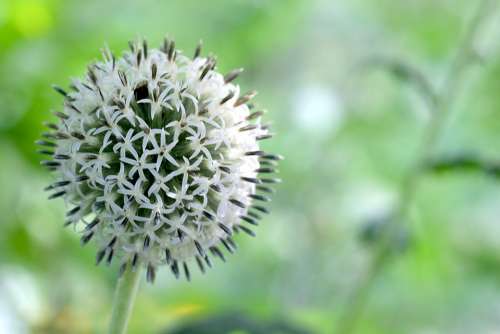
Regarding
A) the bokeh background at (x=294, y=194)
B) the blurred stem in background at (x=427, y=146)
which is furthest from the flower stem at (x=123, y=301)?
the blurred stem in background at (x=427, y=146)

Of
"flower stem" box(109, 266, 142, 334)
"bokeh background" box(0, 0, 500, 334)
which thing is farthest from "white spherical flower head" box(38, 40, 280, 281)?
"bokeh background" box(0, 0, 500, 334)

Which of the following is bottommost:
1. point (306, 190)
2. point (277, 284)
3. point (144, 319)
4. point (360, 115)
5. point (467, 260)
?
point (144, 319)

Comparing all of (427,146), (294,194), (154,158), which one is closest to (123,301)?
(154,158)

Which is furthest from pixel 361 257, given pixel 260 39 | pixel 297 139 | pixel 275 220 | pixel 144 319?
pixel 144 319

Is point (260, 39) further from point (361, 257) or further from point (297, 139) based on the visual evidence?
point (361, 257)

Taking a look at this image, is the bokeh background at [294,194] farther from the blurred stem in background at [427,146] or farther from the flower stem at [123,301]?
the flower stem at [123,301]

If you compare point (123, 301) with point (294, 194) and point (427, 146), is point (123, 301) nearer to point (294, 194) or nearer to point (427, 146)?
point (427, 146)
